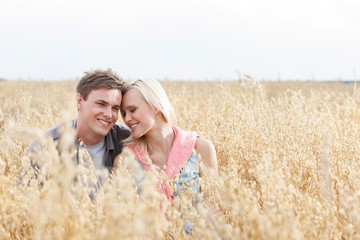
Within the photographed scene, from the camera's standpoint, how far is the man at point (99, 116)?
336 cm

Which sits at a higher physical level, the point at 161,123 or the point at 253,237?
the point at 161,123

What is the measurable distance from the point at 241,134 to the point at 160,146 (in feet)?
2.75

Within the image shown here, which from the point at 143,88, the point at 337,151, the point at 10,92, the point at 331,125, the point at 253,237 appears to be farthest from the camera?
the point at 10,92

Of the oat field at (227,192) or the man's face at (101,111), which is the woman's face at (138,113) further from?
the oat field at (227,192)

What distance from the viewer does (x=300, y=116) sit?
418cm

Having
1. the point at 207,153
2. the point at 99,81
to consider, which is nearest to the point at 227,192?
the point at 207,153

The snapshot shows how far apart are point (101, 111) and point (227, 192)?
189cm

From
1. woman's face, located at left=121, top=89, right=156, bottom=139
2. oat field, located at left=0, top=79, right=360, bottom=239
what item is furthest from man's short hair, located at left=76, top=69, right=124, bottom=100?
oat field, located at left=0, top=79, right=360, bottom=239

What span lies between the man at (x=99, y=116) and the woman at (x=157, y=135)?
94mm

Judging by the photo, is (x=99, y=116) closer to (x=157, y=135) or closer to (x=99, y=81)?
(x=99, y=81)

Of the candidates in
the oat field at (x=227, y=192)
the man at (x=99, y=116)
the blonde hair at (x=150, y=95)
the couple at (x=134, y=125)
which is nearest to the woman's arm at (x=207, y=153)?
the couple at (x=134, y=125)

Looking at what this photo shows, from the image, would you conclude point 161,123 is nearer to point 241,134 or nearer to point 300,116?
point 241,134

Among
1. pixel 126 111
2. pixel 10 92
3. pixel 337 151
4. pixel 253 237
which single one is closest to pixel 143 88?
pixel 126 111

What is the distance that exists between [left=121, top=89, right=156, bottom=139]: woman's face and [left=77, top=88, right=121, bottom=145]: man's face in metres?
0.08
